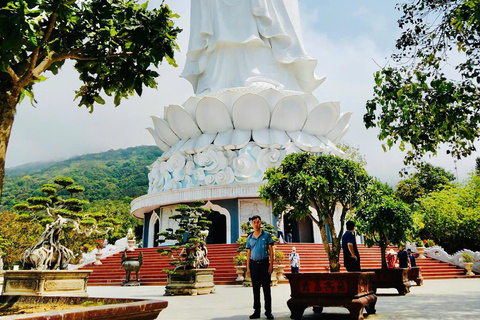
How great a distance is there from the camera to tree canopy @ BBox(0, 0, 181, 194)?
319cm

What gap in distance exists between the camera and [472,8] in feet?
15.1

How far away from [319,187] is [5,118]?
441cm

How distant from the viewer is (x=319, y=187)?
6125 mm

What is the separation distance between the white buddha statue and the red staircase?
9.25 meters

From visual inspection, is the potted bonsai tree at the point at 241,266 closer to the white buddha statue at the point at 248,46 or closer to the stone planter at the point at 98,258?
the stone planter at the point at 98,258

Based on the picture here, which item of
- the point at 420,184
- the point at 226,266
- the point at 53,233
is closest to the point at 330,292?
the point at 53,233

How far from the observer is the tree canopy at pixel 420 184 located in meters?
36.4

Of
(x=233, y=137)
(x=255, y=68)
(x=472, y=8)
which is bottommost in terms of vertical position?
(x=472, y=8)

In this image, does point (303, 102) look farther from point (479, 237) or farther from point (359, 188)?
Result: point (359, 188)

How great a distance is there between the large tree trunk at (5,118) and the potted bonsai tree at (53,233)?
4.67 m

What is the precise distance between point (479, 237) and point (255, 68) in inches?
602

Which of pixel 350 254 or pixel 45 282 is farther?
pixel 45 282

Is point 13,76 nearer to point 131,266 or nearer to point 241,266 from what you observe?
point 241,266

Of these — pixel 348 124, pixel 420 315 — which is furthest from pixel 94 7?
pixel 348 124
